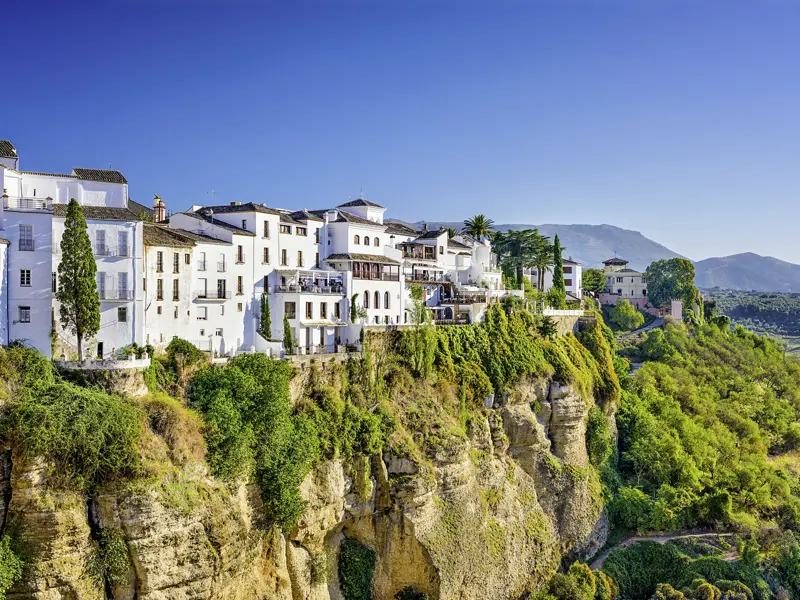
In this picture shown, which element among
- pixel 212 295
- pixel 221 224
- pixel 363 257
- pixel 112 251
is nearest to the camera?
pixel 112 251

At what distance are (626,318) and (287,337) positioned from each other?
202ft

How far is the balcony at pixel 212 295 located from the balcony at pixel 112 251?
686 centimetres

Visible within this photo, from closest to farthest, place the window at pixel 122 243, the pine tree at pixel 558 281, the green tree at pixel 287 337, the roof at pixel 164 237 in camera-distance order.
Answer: the window at pixel 122 243, the roof at pixel 164 237, the green tree at pixel 287 337, the pine tree at pixel 558 281

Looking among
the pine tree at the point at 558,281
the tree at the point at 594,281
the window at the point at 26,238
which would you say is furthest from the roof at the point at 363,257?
the tree at the point at 594,281

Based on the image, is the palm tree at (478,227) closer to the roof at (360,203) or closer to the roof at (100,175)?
the roof at (360,203)

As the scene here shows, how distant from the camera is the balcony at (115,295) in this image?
130 ft

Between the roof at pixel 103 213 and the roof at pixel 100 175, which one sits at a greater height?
the roof at pixel 100 175

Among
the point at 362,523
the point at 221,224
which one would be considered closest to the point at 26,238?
the point at 221,224

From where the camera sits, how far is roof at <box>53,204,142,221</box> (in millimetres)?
38594

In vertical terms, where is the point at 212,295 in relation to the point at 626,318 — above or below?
above

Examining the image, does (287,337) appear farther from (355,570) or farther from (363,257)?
(355,570)

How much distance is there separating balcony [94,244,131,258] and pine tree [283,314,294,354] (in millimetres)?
11898

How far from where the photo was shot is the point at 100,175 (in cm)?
4166

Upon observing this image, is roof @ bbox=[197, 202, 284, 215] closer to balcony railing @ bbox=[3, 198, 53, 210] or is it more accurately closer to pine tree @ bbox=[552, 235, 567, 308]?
balcony railing @ bbox=[3, 198, 53, 210]
